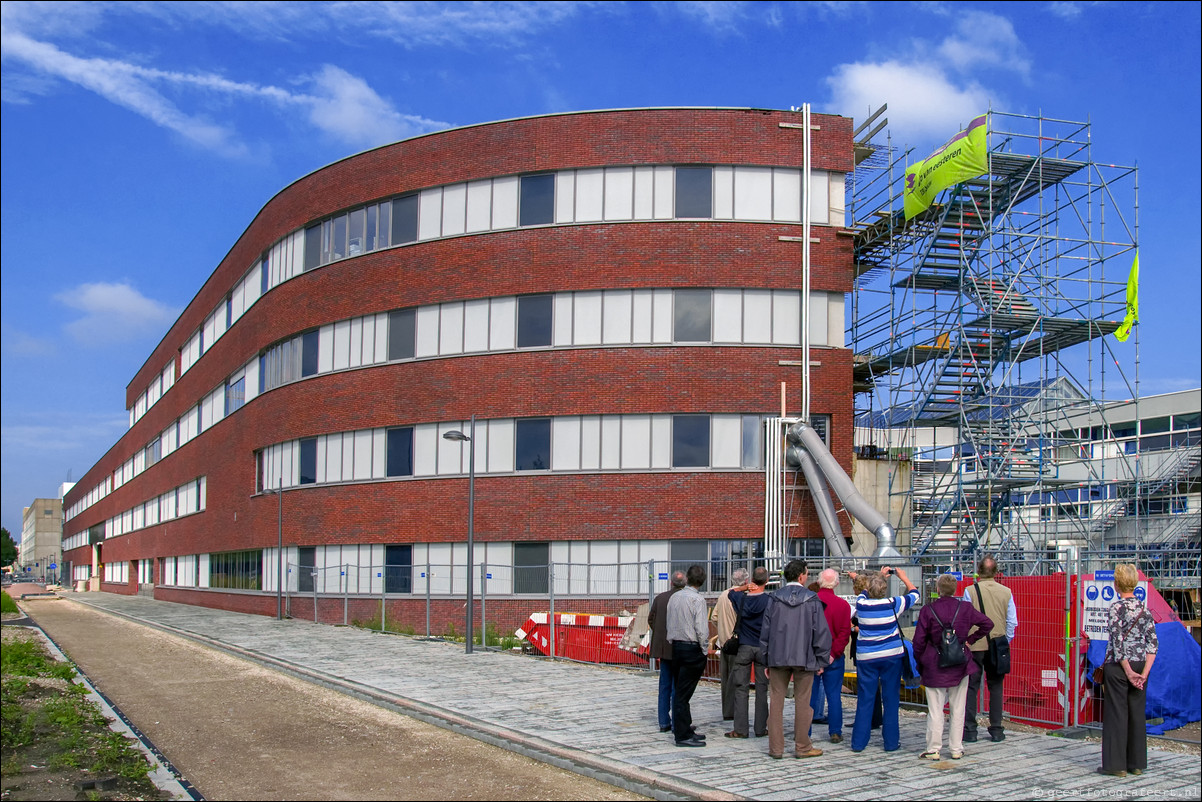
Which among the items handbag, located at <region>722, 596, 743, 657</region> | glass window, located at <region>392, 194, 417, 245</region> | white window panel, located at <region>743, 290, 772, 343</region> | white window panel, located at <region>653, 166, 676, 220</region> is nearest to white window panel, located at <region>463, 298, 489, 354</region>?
glass window, located at <region>392, 194, 417, 245</region>

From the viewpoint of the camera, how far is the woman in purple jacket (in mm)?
10836

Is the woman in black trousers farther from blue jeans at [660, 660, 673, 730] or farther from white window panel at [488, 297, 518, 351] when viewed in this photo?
white window panel at [488, 297, 518, 351]

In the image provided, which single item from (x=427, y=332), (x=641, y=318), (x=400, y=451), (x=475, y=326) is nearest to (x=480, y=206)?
(x=475, y=326)

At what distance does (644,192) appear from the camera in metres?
31.1

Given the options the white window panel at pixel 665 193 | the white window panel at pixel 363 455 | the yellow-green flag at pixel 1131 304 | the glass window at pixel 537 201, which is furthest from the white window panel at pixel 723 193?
the white window panel at pixel 363 455

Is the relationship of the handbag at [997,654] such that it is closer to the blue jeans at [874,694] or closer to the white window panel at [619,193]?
the blue jeans at [874,694]

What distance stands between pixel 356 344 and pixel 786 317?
1310 centimetres

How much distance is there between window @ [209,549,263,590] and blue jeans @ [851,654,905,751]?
32.4 metres

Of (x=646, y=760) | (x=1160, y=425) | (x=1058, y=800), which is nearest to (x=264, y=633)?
(x=646, y=760)

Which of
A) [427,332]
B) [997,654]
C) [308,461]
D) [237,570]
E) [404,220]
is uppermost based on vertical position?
[404,220]

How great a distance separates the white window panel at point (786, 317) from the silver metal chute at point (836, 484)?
2423mm

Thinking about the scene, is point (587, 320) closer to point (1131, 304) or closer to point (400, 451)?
point (400, 451)

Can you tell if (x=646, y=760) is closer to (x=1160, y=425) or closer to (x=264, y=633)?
(x=264, y=633)

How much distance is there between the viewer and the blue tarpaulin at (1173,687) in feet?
40.1
